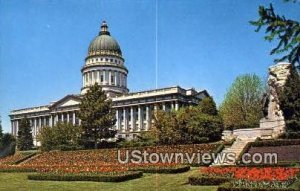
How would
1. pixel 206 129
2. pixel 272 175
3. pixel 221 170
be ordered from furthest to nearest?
pixel 206 129 → pixel 221 170 → pixel 272 175

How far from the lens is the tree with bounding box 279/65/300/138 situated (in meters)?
37.1

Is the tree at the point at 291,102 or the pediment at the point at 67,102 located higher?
the pediment at the point at 67,102

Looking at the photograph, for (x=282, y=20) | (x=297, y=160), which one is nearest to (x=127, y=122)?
(x=297, y=160)

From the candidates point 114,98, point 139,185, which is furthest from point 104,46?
point 139,185

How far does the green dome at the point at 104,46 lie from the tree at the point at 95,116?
4657cm

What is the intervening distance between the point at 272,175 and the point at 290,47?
1230 cm

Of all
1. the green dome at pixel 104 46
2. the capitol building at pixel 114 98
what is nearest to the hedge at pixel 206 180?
the capitol building at pixel 114 98

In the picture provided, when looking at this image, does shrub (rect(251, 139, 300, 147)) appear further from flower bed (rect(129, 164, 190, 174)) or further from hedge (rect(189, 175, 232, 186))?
hedge (rect(189, 175, 232, 186))

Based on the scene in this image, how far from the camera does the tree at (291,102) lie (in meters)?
37.1

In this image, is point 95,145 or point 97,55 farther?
point 97,55

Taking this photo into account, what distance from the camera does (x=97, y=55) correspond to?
340 ft

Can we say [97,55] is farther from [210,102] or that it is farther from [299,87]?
[299,87]

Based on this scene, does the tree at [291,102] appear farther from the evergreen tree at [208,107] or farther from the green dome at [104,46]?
the green dome at [104,46]

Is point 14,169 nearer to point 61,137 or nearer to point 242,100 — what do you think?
point 61,137
